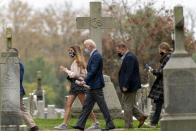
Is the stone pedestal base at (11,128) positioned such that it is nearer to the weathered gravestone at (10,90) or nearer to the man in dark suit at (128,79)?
the weathered gravestone at (10,90)

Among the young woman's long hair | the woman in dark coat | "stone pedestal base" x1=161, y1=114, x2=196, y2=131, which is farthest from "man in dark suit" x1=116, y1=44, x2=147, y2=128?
"stone pedestal base" x1=161, y1=114, x2=196, y2=131

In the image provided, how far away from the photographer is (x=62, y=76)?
74.1m

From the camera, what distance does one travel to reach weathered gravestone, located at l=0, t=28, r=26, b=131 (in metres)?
11.8

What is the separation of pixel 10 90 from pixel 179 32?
328 centimetres

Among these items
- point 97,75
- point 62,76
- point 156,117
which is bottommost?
point 62,76

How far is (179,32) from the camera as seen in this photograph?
38.0 ft

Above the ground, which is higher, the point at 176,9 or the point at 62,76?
the point at 176,9

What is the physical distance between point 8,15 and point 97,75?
63081 mm

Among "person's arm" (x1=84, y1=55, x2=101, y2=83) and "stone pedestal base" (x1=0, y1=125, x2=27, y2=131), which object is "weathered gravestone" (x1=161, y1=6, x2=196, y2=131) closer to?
"person's arm" (x1=84, y1=55, x2=101, y2=83)

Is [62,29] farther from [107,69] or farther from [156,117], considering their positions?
[156,117]

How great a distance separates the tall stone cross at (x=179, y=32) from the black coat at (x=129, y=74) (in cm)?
175

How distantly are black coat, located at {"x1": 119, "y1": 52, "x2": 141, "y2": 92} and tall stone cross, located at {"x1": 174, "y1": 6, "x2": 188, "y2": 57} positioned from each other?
175cm

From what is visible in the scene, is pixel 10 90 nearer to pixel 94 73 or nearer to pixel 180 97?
pixel 94 73

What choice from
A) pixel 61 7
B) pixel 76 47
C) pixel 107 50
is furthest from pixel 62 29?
pixel 76 47
